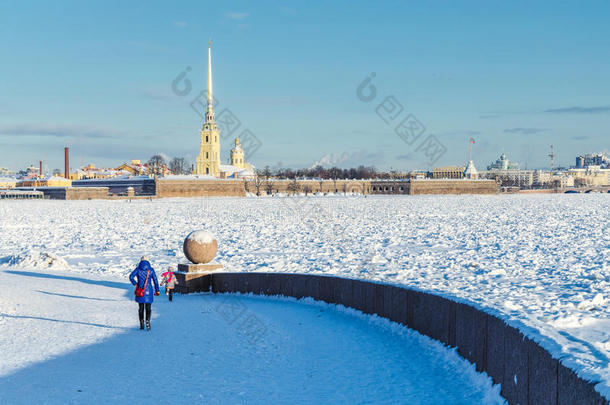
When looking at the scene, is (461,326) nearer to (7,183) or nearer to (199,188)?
(199,188)

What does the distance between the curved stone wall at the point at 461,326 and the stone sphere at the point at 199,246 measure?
1.64 feet

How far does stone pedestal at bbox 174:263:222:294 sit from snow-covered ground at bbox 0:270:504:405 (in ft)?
4.52

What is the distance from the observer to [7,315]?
11039 millimetres

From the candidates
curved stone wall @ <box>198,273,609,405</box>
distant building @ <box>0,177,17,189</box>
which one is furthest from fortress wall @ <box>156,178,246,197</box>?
curved stone wall @ <box>198,273,609,405</box>

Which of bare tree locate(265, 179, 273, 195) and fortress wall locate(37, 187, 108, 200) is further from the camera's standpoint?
bare tree locate(265, 179, 273, 195)

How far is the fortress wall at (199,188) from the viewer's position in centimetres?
11244

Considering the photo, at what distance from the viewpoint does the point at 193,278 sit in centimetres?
1371

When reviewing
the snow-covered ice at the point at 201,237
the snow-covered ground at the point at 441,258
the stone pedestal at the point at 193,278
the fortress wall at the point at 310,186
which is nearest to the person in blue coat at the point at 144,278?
the snow-covered ice at the point at 201,237

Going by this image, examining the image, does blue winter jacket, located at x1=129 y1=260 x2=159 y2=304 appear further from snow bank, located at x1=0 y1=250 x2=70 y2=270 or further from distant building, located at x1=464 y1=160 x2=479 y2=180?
distant building, located at x1=464 y1=160 x2=479 y2=180

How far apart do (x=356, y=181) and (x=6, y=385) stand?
141m

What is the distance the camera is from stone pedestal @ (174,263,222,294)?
539 inches

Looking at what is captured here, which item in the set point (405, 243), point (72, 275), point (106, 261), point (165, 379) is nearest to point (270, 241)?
point (405, 243)

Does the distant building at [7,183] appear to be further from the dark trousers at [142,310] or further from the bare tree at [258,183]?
the dark trousers at [142,310]

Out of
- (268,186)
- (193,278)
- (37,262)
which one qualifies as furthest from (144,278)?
(268,186)
